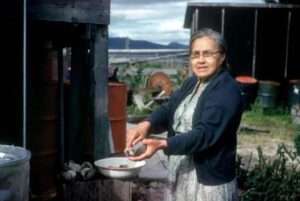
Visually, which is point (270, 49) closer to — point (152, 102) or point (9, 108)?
point (152, 102)

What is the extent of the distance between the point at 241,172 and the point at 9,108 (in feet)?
8.51

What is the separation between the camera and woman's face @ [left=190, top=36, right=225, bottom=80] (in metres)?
3.13

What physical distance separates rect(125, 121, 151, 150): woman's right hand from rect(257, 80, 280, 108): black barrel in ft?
39.4

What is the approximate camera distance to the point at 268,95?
1497 centimetres

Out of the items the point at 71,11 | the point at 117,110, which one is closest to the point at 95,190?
the point at 71,11

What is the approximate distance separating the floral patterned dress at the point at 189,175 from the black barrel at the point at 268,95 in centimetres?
1189

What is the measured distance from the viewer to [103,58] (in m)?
5.78

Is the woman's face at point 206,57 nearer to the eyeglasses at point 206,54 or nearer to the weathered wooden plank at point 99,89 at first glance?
the eyeglasses at point 206,54

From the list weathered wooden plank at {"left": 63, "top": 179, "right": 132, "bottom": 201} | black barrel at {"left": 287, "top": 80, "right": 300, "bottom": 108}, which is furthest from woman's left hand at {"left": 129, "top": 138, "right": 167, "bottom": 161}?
black barrel at {"left": 287, "top": 80, "right": 300, "bottom": 108}

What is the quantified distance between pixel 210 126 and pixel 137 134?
48 centimetres

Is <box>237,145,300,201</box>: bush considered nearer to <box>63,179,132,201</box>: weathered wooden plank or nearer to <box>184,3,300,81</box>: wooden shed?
<box>63,179,132,201</box>: weathered wooden plank

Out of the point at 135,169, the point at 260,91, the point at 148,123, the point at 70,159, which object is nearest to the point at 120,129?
the point at 70,159

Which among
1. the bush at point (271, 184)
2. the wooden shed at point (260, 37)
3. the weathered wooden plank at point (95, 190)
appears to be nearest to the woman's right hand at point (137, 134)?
the weathered wooden plank at point (95, 190)

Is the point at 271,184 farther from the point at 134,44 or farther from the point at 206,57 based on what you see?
the point at 134,44
